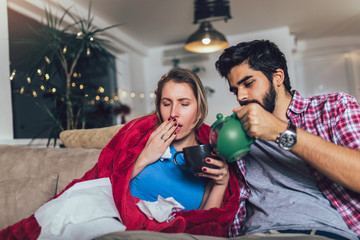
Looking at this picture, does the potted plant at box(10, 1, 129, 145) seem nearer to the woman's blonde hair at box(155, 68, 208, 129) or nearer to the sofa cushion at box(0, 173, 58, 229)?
the sofa cushion at box(0, 173, 58, 229)

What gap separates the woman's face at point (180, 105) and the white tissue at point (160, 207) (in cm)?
29

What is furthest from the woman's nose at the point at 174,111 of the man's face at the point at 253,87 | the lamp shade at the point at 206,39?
the lamp shade at the point at 206,39

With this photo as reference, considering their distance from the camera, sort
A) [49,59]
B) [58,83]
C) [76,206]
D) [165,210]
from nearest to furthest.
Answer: [76,206] → [165,210] → [49,59] → [58,83]

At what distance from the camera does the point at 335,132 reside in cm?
100

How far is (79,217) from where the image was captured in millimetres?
883

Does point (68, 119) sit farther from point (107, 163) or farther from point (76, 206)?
point (76, 206)

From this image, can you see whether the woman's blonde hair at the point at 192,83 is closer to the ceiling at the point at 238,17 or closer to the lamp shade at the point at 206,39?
the lamp shade at the point at 206,39

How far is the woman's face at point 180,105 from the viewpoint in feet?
4.10

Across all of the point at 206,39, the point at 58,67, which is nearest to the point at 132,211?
the point at 58,67

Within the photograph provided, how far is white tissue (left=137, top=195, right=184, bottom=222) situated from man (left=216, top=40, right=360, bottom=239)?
0.29 m

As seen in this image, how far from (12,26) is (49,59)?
0.99 m

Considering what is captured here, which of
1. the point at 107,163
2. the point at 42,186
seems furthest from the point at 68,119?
the point at 107,163

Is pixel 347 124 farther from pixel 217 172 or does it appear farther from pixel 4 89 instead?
pixel 4 89

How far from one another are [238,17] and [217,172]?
4.12 meters
